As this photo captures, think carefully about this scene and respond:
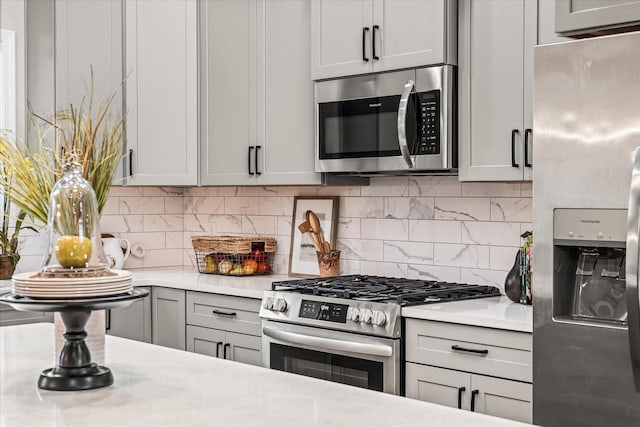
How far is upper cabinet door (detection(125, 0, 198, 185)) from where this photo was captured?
4602 mm

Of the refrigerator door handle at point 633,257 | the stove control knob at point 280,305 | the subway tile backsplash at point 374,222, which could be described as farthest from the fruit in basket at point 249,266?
the refrigerator door handle at point 633,257

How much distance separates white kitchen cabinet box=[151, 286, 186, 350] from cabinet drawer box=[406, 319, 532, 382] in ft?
4.92

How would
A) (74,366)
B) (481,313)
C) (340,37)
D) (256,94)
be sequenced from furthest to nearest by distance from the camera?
(256,94)
(340,37)
(481,313)
(74,366)

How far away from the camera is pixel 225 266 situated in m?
4.65

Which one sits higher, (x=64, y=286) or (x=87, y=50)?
(x=87, y=50)

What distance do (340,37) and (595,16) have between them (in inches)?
57.6

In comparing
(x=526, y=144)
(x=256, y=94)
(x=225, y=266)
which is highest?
(x=256, y=94)

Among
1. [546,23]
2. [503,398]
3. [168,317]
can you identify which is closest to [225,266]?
[168,317]

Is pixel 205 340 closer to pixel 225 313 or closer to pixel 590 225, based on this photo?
pixel 225 313

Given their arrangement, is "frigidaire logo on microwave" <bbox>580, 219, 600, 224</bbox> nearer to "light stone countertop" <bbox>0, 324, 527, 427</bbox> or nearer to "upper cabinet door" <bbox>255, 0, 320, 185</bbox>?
"light stone countertop" <bbox>0, 324, 527, 427</bbox>

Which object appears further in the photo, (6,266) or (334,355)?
(6,266)

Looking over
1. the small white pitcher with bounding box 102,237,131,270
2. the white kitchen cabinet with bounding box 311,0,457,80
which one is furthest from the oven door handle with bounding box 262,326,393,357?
the small white pitcher with bounding box 102,237,131,270

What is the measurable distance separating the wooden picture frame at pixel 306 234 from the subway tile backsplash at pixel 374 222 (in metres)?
0.04

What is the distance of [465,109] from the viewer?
3473 mm
